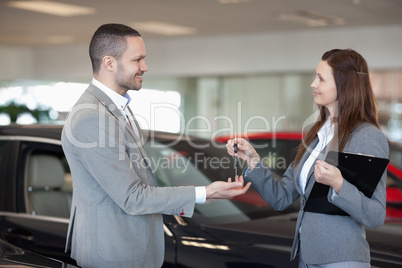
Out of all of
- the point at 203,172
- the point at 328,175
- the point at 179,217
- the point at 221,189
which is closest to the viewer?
the point at 328,175

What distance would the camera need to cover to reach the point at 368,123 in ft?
8.29

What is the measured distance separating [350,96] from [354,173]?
0.35 meters

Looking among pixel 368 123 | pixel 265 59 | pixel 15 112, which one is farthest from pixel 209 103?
pixel 368 123

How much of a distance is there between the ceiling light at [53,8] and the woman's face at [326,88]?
28.5 feet

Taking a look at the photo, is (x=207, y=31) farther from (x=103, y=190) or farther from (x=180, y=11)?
(x=103, y=190)

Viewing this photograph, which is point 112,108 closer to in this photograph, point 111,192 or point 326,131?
point 111,192

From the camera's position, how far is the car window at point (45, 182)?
3848 mm

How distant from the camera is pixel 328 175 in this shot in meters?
2.34

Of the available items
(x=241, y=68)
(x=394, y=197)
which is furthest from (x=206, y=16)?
(x=394, y=197)

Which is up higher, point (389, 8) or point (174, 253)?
Result: point (389, 8)

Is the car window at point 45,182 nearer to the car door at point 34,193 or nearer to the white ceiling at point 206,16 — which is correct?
the car door at point 34,193

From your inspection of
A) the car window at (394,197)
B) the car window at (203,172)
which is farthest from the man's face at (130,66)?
the car window at (394,197)

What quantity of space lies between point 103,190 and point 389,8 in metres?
9.36

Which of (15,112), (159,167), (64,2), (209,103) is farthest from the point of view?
(209,103)
